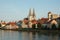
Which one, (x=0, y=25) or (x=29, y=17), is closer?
(x=29, y=17)

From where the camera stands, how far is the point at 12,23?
127938 millimetres

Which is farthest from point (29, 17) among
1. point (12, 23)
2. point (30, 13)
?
point (12, 23)

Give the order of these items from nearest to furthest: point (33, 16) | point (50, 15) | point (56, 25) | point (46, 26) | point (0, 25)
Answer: point (56, 25) → point (46, 26) → point (50, 15) → point (33, 16) → point (0, 25)

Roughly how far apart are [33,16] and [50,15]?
15696 mm

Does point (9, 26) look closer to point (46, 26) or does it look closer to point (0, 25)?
point (0, 25)

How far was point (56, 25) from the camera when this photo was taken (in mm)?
78938

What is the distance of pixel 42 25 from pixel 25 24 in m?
22.2

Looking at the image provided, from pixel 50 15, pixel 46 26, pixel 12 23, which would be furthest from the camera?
pixel 12 23

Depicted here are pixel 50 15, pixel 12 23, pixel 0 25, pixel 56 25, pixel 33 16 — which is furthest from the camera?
pixel 0 25

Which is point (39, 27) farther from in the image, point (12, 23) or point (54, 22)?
point (12, 23)

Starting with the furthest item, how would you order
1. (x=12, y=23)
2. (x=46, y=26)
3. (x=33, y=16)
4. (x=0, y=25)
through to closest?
(x=0, y=25), (x=12, y=23), (x=33, y=16), (x=46, y=26)

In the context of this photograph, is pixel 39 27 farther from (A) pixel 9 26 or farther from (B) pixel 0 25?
(B) pixel 0 25

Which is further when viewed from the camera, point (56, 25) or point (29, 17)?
point (29, 17)

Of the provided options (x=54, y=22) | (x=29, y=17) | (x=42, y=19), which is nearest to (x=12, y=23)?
(x=29, y=17)
